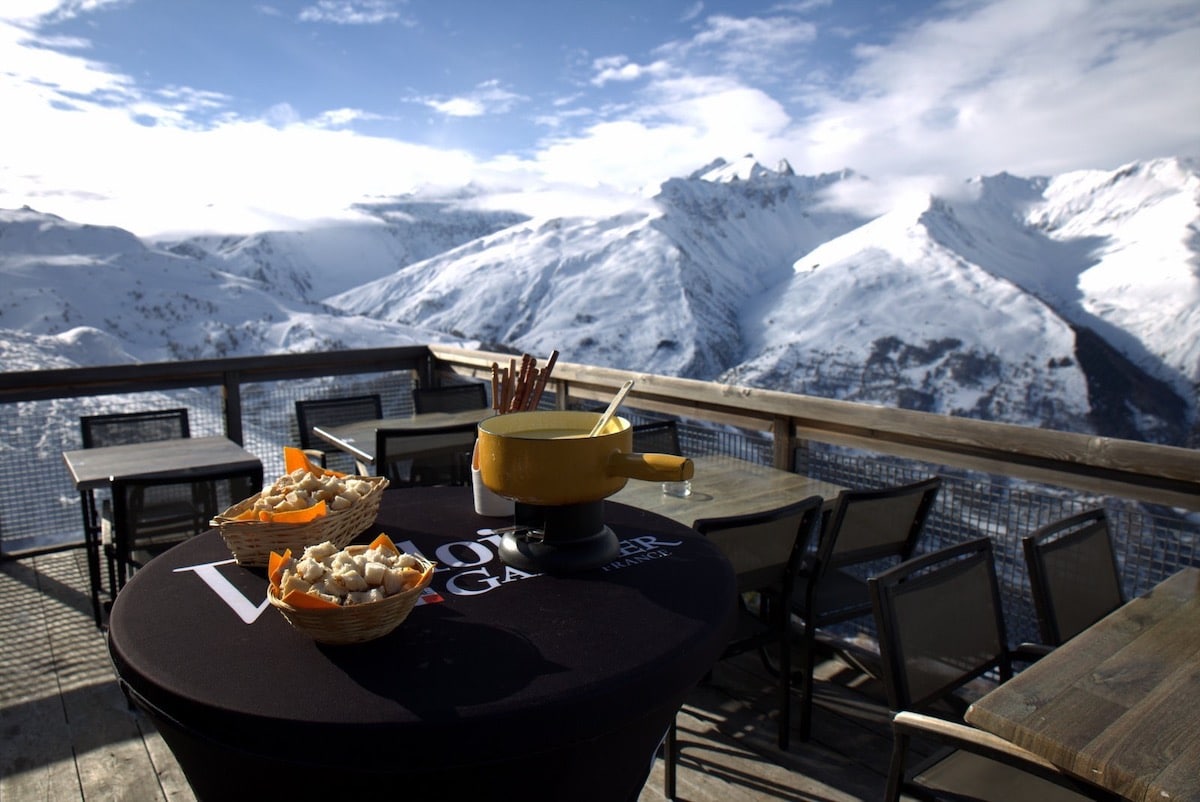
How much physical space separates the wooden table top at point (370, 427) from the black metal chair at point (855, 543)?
1.66 meters

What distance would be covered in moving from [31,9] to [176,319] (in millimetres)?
9399

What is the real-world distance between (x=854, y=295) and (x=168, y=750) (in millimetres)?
91561

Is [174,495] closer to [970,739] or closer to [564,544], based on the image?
[564,544]

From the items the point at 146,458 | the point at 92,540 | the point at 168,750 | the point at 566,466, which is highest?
the point at 566,466

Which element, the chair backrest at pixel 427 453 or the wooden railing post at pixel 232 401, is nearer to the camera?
the chair backrest at pixel 427 453

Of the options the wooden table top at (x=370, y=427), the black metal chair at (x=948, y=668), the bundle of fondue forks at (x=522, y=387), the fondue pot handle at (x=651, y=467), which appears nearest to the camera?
the fondue pot handle at (x=651, y=467)

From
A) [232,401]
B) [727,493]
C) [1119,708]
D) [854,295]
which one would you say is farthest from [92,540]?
[854,295]

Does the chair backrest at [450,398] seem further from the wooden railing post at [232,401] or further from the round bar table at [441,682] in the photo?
the round bar table at [441,682]

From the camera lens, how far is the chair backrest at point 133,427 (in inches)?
141

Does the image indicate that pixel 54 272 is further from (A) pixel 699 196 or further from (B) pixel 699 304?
(A) pixel 699 196

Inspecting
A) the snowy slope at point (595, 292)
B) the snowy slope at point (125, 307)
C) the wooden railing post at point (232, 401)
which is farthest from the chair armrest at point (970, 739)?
the snowy slope at point (595, 292)

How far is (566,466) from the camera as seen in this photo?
1051 mm

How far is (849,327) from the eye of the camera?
8131 cm

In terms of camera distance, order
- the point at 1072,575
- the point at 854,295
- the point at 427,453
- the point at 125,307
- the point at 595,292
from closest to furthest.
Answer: the point at 1072,575 < the point at 427,453 < the point at 125,307 < the point at 595,292 < the point at 854,295
